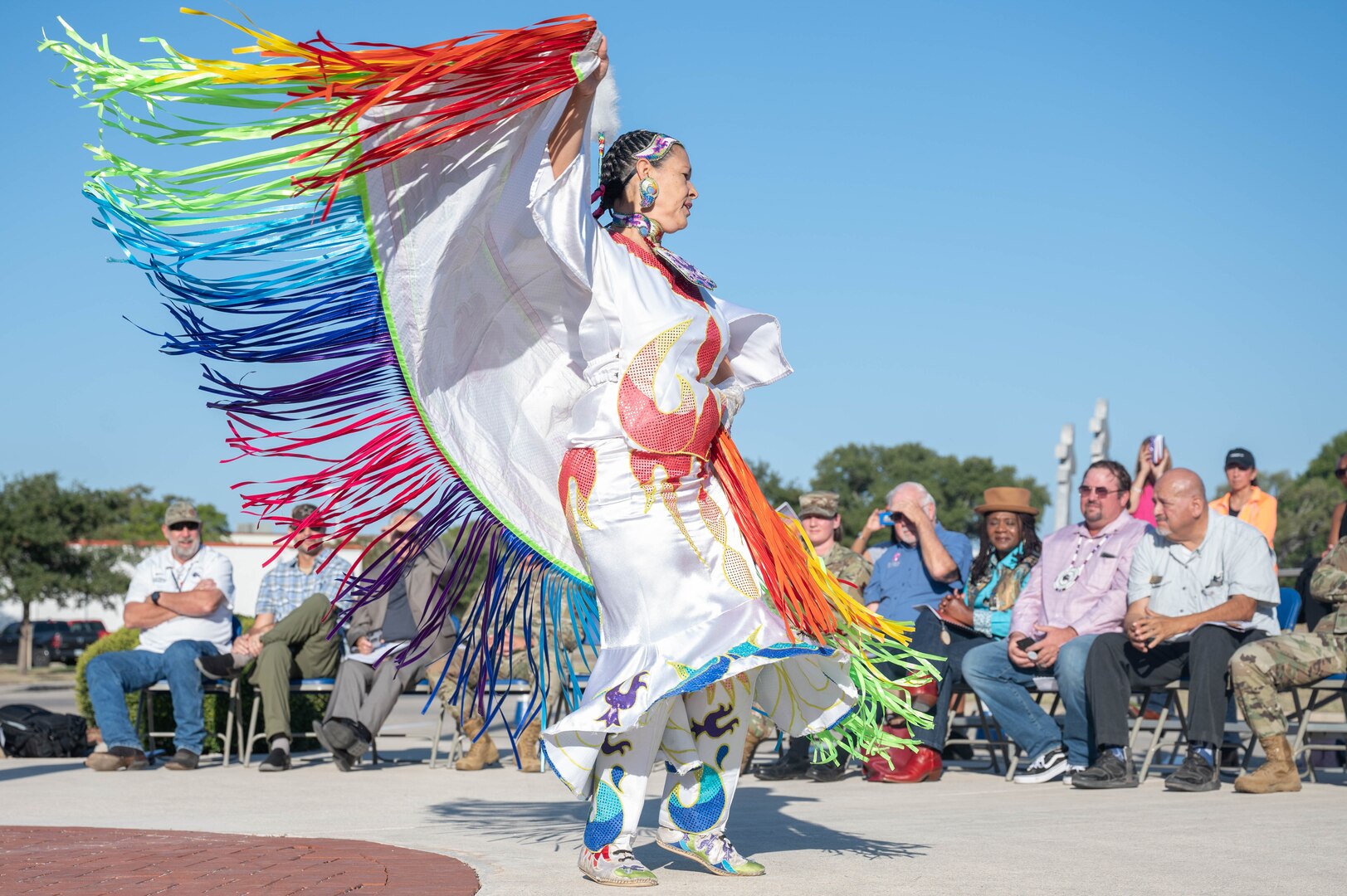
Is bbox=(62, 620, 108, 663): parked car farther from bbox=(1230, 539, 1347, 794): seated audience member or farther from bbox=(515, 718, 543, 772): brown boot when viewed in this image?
bbox=(1230, 539, 1347, 794): seated audience member

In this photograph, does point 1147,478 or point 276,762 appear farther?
point 1147,478

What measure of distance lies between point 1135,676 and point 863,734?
3.45 m

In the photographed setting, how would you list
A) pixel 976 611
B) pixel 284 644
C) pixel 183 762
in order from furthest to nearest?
pixel 284 644, pixel 183 762, pixel 976 611

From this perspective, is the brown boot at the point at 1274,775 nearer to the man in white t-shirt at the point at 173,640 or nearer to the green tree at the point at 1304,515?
the man in white t-shirt at the point at 173,640

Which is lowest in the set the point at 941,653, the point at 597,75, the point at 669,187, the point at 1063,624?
the point at 941,653

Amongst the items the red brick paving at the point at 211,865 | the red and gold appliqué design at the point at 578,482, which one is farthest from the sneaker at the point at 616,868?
the red and gold appliqué design at the point at 578,482

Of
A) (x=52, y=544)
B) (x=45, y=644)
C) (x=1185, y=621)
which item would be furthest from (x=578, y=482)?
(x=45, y=644)

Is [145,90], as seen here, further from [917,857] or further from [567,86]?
[917,857]

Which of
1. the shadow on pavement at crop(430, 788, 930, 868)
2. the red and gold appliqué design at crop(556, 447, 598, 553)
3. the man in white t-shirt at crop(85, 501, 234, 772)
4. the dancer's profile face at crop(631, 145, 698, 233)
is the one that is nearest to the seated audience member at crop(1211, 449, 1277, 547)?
the shadow on pavement at crop(430, 788, 930, 868)

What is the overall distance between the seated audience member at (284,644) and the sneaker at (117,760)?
649 millimetres

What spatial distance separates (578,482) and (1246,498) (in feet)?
22.1

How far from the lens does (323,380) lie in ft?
14.5

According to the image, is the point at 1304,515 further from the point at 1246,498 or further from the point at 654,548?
the point at 654,548

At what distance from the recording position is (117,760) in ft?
27.1
